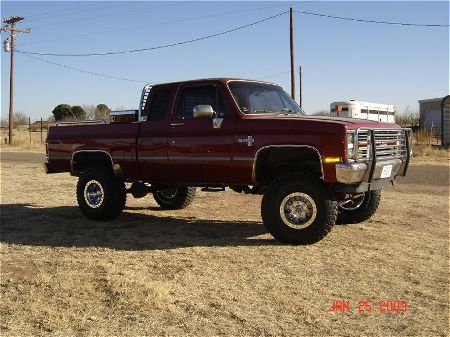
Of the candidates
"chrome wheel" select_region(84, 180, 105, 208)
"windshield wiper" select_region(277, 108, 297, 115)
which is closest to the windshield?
"windshield wiper" select_region(277, 108, 297, 115)

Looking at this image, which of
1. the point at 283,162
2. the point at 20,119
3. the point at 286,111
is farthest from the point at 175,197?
A: the point at 20,119

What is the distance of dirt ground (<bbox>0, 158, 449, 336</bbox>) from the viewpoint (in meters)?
3.71

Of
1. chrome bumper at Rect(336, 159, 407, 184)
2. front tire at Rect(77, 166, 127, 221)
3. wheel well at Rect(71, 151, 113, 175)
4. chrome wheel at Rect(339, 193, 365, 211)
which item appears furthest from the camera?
wheel well at Rect(71, 151, 113, 175)

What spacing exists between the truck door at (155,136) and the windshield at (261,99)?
3.35ft

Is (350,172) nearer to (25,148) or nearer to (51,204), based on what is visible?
(51,204)

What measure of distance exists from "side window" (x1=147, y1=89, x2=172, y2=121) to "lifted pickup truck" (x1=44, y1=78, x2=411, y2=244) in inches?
0.7

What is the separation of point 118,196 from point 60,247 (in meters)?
1.87

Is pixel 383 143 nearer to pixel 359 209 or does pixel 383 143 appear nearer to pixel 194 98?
pixel 359 209

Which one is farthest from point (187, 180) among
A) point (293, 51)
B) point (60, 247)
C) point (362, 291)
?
point (293, 51)

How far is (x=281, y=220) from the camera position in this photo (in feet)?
20.1

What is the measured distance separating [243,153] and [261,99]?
104 cm

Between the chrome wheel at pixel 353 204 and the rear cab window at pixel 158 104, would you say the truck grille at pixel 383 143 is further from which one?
the rear cab window at pixel 158 104

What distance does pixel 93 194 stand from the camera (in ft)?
26.2

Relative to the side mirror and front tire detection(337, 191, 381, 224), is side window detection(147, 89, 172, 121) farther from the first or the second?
front tire detection(337, 191, 381, 224)
